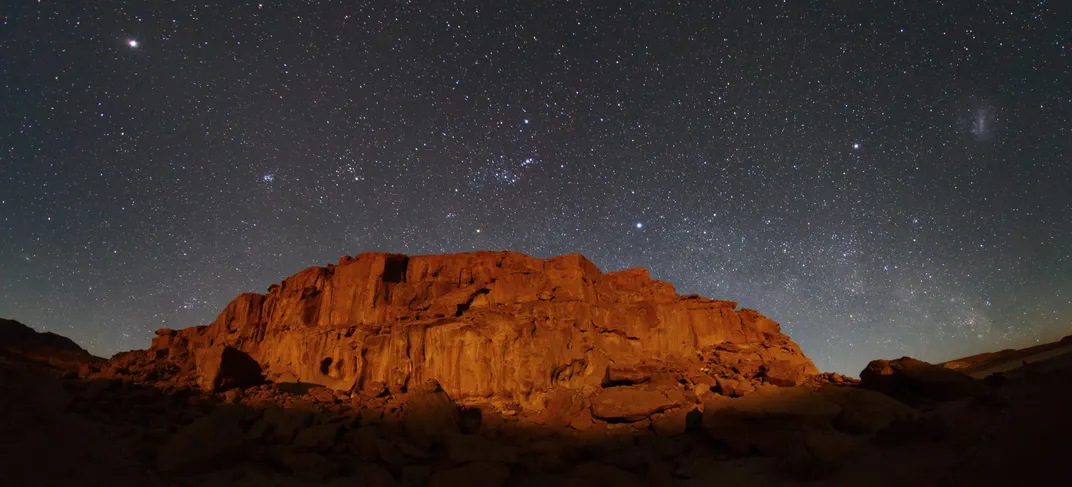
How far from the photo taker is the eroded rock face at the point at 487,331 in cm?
2908

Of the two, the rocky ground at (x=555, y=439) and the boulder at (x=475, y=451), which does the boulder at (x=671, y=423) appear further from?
Answer: the boulder at (x=475, y=451)

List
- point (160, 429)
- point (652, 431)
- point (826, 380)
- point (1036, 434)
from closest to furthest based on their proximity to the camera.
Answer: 1. point (1036, 434)
2. point (160, 429)
3. point (652, 431)
4. point (826, 380)

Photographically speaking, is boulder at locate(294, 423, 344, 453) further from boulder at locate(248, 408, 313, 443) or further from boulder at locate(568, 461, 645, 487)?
boulder at locate(568, 461, 645, 487)

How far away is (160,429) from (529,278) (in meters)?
24.2

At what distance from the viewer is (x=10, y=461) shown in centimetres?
936

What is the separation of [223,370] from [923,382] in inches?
1327

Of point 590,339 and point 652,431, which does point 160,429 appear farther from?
point 590,339

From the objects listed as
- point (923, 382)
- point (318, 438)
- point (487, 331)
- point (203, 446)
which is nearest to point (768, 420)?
point (923, 382)

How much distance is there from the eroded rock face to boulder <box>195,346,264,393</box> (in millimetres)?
4604

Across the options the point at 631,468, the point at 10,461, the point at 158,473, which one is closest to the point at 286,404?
the point at 158,473

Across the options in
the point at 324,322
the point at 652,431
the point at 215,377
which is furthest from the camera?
the point at 324,322

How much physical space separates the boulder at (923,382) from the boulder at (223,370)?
32917 millimetres

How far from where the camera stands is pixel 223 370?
24766 millimetres

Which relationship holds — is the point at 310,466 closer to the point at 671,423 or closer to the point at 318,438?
the point at 318,438
